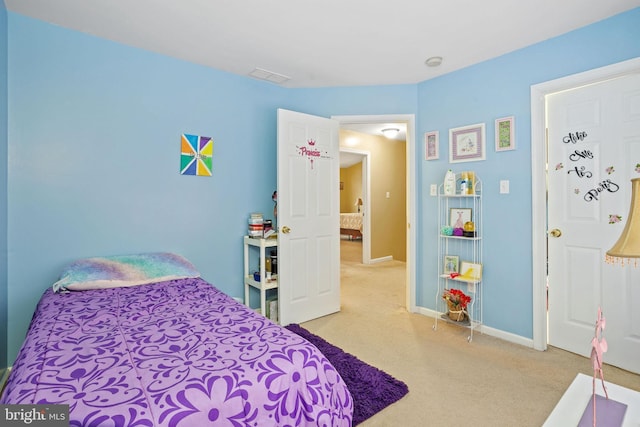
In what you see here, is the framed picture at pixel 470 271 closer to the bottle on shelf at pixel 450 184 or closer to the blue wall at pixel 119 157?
the bottle on shelf at pixel 450 184

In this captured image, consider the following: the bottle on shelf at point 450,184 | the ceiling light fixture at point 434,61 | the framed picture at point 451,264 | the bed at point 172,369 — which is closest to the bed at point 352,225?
the framed picture at point 451,264

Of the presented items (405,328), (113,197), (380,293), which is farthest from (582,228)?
(113,197)

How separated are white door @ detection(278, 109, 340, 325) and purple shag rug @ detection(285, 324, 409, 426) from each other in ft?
2.58

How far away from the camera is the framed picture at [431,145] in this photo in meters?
3.24

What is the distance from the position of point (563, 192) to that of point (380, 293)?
2.32 metres

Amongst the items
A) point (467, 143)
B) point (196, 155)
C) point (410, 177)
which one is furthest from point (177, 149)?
point (467, 143)

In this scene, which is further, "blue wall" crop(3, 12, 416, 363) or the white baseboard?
the white baseboard

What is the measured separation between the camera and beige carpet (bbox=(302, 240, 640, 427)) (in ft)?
5.82

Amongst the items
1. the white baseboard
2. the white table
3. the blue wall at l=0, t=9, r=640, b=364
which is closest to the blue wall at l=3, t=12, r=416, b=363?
the blue wall at l=0, t=9, r=640, b=364

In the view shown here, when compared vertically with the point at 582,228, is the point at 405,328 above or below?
below

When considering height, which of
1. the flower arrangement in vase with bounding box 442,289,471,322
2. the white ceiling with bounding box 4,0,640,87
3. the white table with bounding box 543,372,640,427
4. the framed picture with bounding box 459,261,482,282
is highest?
the white ceiling with bounding box 4,0,640,87

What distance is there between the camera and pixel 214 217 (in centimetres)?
300

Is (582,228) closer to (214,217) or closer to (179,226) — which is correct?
(214,217)

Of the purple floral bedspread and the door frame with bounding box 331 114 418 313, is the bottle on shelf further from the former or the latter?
the purple floral bedspread
